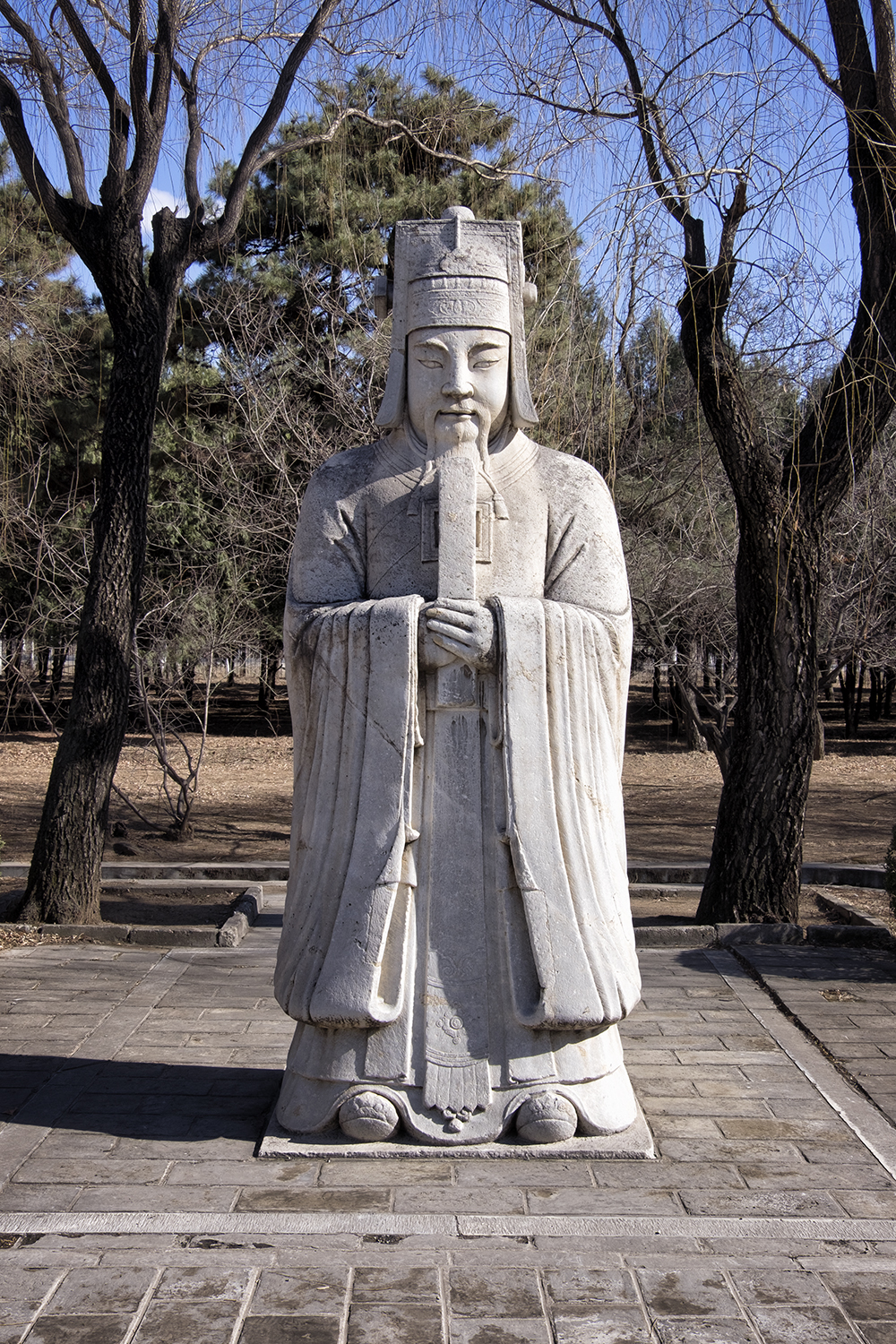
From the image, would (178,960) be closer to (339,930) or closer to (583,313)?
(339,930)

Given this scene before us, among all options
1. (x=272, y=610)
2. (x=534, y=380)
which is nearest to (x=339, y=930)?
(x=534, y=380)

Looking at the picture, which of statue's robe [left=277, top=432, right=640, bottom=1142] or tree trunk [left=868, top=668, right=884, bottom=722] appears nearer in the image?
statue's robe [left=277, top=432, right=640, bottom=1142]

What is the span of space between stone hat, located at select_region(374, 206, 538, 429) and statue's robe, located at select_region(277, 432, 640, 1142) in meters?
0.38

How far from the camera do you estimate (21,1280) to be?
10.4 feet

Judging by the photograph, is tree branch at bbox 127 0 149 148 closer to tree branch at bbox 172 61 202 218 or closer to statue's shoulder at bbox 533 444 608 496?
tree branch at bbox 172 61 202 218

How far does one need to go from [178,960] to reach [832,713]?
26084mm

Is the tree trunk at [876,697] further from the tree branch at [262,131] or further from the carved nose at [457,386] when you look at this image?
the carved nose at [457,386]

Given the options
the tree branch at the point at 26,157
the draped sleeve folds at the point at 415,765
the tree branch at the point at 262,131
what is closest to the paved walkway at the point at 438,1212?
the draped sleeve folds at the point at 415,765

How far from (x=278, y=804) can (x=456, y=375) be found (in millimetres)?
11154

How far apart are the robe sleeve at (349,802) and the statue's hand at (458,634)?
0.07 metres

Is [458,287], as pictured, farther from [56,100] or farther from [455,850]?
[56,100]

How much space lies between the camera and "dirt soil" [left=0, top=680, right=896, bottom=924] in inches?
449

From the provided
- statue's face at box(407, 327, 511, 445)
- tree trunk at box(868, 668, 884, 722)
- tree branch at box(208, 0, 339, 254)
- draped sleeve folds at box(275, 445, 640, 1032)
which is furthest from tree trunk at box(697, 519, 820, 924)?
tree trunk at box(868, 668, 884, 722)

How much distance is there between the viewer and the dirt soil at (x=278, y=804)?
37.4 ft
